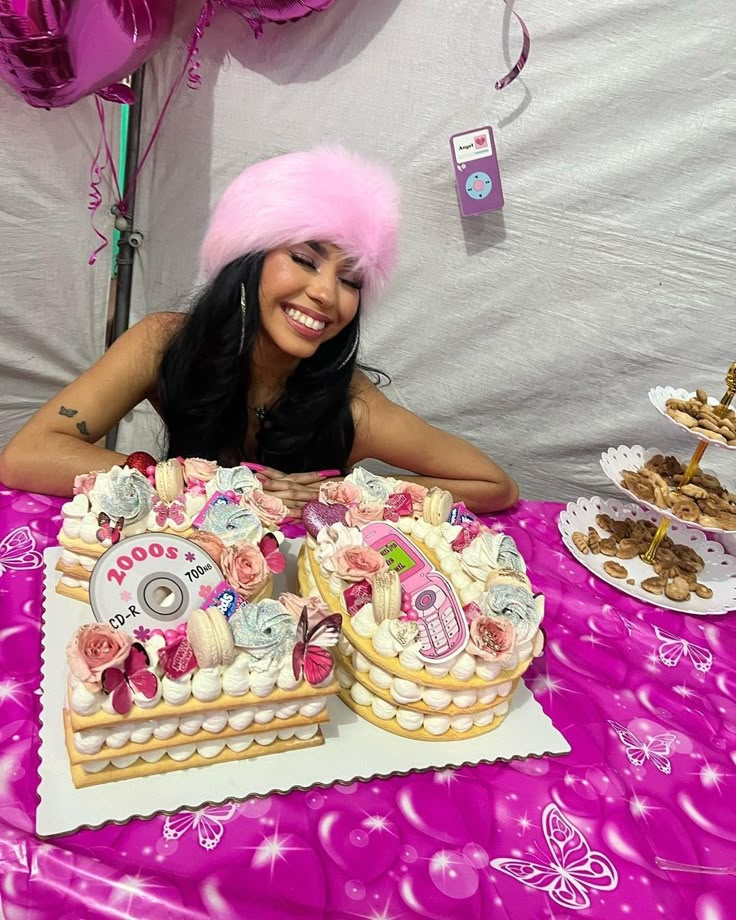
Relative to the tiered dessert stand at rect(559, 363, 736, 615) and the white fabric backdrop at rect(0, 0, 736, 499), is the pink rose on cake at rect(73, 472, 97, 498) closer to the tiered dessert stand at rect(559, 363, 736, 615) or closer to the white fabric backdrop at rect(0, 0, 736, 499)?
the tiered dessert stand at rect(559, 363, 736, 615)

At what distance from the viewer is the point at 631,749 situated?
964 millimetres

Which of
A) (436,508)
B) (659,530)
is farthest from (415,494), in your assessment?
(659,530)

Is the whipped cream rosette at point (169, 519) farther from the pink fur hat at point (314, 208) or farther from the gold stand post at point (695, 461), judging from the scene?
the gold stand post at point (695, 461)

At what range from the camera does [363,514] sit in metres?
1.07

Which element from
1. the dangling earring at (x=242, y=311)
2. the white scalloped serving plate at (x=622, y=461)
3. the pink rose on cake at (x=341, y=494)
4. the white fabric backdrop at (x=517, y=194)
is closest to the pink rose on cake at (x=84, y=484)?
the pink rose on cake at (x=341, y=494)

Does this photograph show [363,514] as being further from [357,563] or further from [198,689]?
[198,689]

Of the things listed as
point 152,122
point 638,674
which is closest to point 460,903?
point 638,674

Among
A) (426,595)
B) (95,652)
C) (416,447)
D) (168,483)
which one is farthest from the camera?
(416,447)

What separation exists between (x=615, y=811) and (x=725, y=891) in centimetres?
14

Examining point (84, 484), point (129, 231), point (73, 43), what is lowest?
point (84, 484)

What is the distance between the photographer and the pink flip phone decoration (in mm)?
877

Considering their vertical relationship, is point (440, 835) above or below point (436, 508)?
below

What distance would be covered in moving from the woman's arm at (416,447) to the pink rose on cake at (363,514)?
0.48 metres

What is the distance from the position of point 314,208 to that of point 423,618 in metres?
0.71
